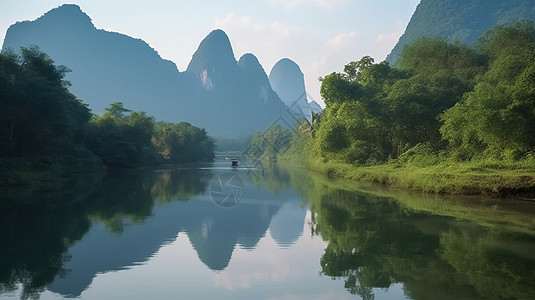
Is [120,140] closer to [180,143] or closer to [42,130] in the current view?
[42,130]

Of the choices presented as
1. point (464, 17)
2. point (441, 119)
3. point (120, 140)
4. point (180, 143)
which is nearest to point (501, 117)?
point (441, 119)

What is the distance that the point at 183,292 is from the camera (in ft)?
29.5

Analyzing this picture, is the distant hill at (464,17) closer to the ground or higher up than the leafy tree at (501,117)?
higher up

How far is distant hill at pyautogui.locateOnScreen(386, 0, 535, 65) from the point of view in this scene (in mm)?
125150

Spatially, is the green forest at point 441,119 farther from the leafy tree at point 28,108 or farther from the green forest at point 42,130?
the green forest at point 42,130

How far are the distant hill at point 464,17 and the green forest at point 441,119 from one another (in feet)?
269

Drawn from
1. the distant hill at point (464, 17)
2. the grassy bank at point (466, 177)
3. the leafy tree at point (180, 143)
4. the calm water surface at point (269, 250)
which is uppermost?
the distant hill at point (464, 17)

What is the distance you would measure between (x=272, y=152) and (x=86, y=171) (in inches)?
3268

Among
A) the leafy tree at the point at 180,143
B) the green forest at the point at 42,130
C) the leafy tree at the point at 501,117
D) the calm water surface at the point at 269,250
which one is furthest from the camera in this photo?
the leafy tree at the point at 180,143

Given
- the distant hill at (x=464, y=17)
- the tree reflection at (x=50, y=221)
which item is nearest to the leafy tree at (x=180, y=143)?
the tree reflection at (x=50, y=221)

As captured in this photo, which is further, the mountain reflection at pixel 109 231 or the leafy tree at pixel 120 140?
the leafy tree at pixel 120 140

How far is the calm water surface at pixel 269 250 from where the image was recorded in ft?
29.7

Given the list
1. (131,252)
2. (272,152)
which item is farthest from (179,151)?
(131,252)

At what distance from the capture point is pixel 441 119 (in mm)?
31891
